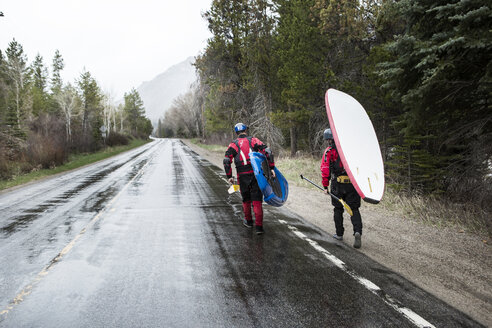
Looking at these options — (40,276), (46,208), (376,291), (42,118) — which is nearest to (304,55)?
(46,208)

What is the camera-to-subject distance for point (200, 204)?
846 centimetres

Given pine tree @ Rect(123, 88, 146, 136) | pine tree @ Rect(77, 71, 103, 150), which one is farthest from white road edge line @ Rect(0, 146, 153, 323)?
pine tree @ Rect(123, 88, 146, 136)

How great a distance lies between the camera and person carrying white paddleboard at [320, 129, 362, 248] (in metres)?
5.09

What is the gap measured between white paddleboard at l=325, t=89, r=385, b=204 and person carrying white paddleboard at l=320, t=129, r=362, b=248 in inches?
13.2

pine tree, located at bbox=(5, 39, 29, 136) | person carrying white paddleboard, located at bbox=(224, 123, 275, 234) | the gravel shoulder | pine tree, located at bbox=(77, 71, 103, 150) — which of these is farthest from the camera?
pine tree, located at bbox=(77, 71, 103, 150)

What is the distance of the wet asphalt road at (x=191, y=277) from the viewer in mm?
2971

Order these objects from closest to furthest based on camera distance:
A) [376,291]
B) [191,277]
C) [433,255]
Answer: [376,291] → [191,277] → [433,255]

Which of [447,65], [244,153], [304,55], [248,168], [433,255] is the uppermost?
[304,55]

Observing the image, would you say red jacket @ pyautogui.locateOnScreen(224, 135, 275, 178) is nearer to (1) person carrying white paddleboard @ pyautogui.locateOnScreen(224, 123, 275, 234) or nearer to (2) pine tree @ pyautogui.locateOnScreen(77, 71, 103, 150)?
(1) person carrying white paddleboard @ pyautogui.locateOnScreen(224, 123, 275, 234)

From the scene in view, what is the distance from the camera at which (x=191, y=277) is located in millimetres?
3889

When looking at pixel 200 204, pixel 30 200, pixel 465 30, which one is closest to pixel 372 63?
pixel 465 30

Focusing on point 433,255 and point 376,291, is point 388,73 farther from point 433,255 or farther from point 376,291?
point 376,291

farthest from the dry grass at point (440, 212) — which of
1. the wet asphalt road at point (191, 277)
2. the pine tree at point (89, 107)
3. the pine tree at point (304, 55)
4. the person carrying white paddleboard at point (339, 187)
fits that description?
the pine tree at point (89, 107)

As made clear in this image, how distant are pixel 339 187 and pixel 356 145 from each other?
76 cm
